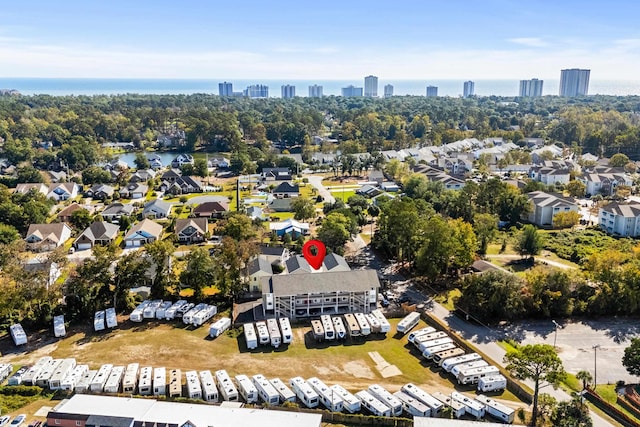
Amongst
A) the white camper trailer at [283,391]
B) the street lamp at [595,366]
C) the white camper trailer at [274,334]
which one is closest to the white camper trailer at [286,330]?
the white camper trailer at [274,334]

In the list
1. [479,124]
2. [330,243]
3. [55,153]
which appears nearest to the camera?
[330,243]

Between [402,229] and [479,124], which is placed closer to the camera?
[402,229]

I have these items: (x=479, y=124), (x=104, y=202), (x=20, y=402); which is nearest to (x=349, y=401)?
(x=20, y=402)

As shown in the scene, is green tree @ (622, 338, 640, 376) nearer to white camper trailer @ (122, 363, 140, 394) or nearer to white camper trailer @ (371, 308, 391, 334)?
white camper trailer @ (371, 308, 391, 334)

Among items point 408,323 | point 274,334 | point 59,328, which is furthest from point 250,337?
point 59,328

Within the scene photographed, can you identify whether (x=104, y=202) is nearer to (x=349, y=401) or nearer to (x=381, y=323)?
(x=381, y=323)

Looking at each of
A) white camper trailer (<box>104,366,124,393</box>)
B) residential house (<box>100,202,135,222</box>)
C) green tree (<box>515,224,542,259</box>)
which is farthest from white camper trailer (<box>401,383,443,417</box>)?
residential house (<box>100,202,135,222</box>)
